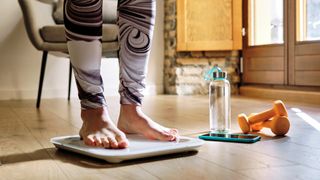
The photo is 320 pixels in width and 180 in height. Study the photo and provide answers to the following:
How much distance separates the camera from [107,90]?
11.7 feet

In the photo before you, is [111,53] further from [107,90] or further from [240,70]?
[240,70]

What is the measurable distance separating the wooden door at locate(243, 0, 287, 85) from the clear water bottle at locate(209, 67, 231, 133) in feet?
5.51

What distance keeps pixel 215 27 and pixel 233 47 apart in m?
0.21

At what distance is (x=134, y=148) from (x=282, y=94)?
2.11 metres

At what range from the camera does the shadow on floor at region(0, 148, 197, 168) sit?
966mm

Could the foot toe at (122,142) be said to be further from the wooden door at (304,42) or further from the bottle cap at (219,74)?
the wooden door at (304,42)

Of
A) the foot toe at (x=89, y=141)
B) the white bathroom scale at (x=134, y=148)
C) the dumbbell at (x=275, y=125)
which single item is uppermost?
the foot toe at (x=89, y=141)

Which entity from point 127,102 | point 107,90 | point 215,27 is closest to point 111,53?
point 107,90

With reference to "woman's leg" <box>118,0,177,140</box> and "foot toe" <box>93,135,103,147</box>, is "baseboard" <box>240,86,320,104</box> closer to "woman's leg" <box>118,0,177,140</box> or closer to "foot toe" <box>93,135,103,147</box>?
"woman's leg" <box>118,0,177,140</box>

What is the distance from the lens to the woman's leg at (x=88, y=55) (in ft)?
3.67

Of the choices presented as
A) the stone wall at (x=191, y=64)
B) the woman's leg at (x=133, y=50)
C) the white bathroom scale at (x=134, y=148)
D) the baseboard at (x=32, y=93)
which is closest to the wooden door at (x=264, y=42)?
the stone wall at (x=191, y=64)

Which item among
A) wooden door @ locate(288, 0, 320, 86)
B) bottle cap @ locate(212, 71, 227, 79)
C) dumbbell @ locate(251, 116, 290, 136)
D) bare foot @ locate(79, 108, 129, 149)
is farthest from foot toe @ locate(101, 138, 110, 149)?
wooden door @ locate(288, 0, 320, 86)

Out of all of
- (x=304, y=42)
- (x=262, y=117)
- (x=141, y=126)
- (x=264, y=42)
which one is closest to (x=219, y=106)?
(x=262, y=117)

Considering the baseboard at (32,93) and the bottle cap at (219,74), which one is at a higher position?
the bottle cap at (219,74)
